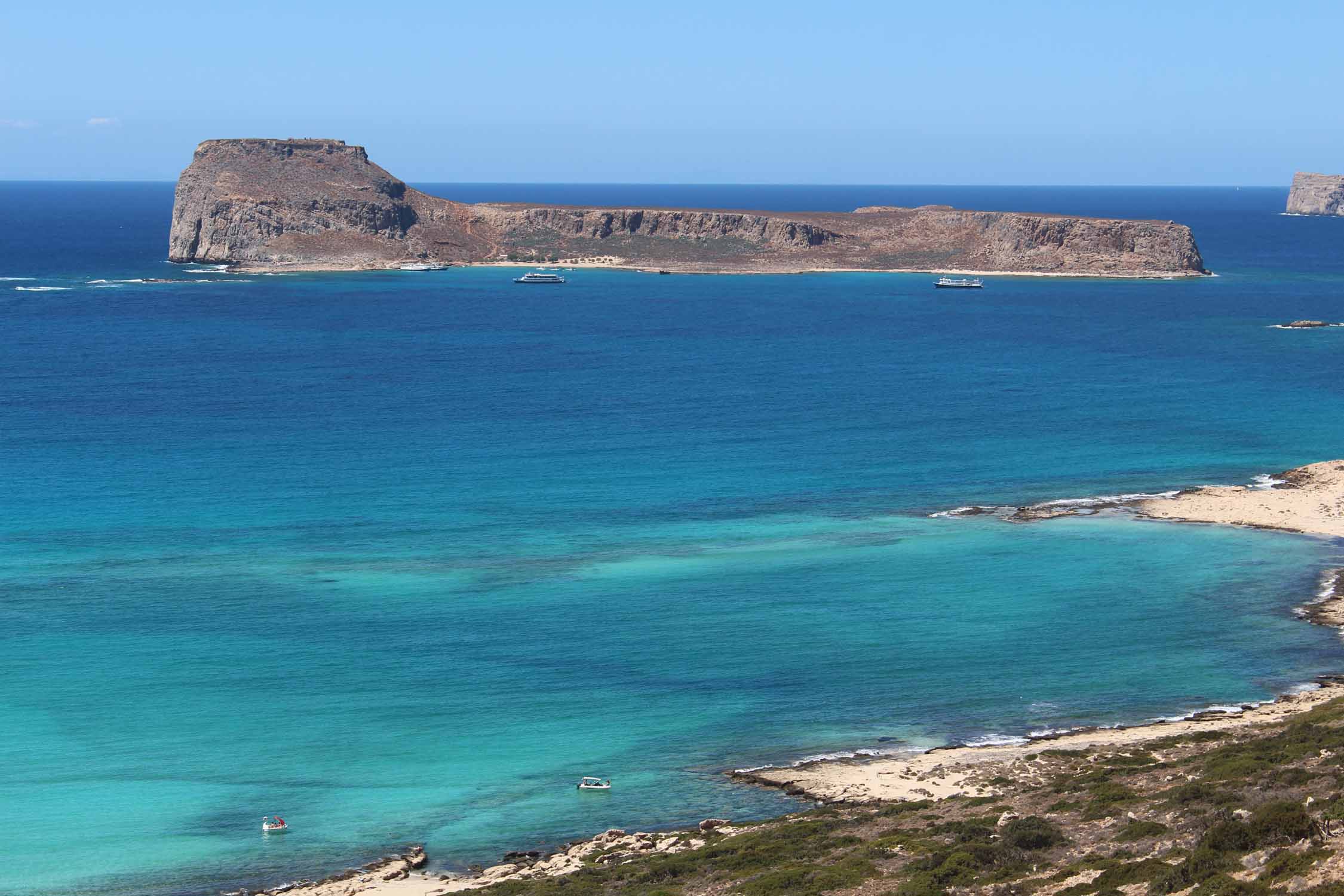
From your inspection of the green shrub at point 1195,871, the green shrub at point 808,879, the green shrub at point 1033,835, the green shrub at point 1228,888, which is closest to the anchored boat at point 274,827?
the green shrub at point 808,879

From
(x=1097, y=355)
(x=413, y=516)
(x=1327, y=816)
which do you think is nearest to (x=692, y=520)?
(x=413, y=516)

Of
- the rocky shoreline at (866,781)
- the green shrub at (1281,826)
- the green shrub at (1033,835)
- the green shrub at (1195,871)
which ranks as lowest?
the rocky shoreline at (866,781)

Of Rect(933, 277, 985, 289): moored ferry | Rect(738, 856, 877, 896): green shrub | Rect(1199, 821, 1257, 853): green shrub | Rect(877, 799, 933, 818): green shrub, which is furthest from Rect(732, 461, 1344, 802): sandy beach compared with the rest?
Rect(933, 277, 985, 289): moored ferry

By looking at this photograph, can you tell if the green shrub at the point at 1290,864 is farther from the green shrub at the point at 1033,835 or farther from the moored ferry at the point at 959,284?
the moored ferry at the point at 959,284

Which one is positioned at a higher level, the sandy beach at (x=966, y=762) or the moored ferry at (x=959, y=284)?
the moored ferry at (x=959, y=284)

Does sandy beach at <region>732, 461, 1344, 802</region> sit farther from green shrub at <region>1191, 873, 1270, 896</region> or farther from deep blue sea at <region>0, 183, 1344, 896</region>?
green shrub at <region>1191, 873, 1270, 896</region>

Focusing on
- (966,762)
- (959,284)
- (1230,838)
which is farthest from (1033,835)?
(959,284)

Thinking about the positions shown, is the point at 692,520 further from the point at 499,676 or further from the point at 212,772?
the point at 212,772

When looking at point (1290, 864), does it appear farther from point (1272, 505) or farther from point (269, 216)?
point (269, 216)

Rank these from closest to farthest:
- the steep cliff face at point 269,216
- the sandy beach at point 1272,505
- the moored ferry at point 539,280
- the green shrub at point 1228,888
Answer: the green shrub at point 1228,888
the sandy beach at point 1272,505
the moored ferry at point 539,280
the steep cliff face at point 269,216
